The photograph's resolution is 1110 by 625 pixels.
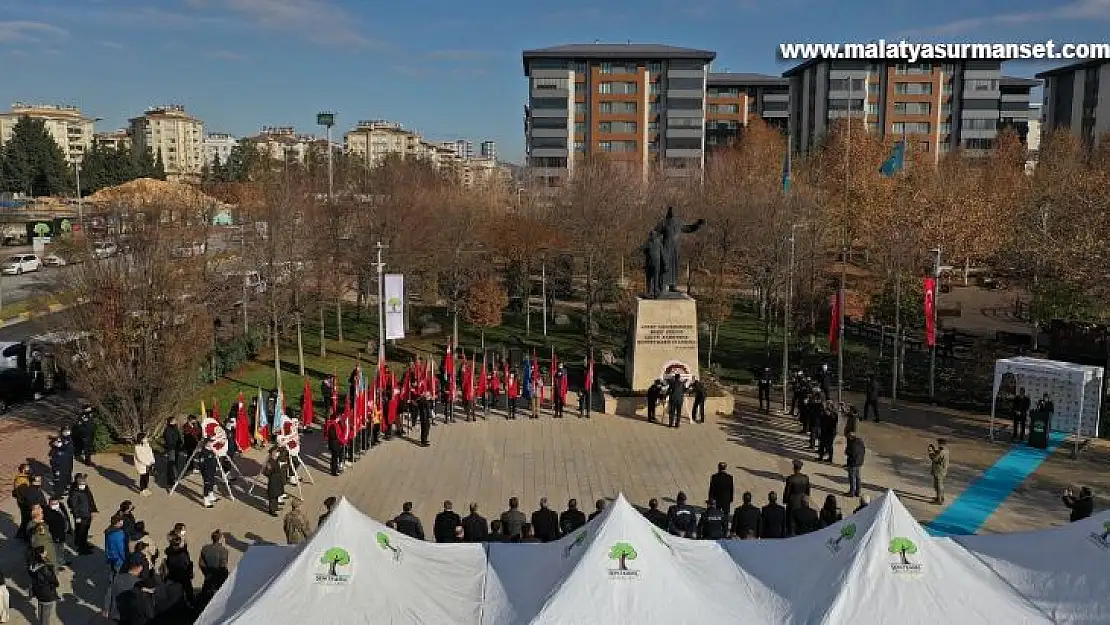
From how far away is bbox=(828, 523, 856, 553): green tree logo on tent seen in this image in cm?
988

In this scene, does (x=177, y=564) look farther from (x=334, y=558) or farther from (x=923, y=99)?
(x=923, y=99)

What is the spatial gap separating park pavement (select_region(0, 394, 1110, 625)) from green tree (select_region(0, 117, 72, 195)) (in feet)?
271

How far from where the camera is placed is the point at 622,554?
31.0 ft

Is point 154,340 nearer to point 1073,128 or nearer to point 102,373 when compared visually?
point 102,373

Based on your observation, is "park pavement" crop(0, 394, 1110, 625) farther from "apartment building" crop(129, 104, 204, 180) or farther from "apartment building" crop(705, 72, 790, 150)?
"apartment building" crop(129, 104, 204, 180)

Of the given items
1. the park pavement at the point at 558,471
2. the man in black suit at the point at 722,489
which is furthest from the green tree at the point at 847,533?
the park pavement at the point at 558,471

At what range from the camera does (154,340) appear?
2045 centimetres

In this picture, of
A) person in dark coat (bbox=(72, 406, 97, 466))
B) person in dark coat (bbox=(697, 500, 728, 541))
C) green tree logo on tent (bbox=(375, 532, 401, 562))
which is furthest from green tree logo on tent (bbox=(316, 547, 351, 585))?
person in dark coat (bbox=(72, 406, 97, 466))

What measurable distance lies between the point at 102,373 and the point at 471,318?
49.1 ft

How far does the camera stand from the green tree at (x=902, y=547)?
943 centimetres

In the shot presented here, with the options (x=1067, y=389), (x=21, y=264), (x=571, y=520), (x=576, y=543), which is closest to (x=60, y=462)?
(x=571, y=520)

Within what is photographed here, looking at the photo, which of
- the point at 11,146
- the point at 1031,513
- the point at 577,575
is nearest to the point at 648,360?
the point at 1031,513

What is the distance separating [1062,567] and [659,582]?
4764 mm

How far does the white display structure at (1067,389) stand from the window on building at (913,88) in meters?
75.0
